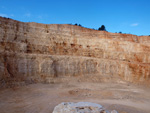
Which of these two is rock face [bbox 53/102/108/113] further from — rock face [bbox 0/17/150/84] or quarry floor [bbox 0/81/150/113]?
rock face [bbox 0/17/150/84]

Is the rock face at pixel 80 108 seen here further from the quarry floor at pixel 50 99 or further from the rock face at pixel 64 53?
the rock face at pixel 64 53

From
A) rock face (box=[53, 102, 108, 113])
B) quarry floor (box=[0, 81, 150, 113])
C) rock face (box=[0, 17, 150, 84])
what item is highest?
rock face (box=[0, 17, 150, 84])

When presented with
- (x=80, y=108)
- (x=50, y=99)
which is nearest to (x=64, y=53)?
(x=50, y=99)

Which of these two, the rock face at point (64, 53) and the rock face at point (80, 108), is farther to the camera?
the rock face at point (64, 53)

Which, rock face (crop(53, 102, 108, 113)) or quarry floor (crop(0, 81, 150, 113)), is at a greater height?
rock face (crop(53, 102, 108, 113))

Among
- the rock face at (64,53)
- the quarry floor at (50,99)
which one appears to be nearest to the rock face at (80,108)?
the quarry floor at (50,99)

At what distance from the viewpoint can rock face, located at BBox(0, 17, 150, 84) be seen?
1686cm

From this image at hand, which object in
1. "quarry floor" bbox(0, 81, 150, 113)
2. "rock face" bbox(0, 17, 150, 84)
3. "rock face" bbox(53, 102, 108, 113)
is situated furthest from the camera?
"rock face" bbox(0, 17, 150, 84)

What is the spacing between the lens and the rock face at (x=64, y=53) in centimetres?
1686

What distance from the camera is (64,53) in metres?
24.6

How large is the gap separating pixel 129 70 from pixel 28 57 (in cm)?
1633

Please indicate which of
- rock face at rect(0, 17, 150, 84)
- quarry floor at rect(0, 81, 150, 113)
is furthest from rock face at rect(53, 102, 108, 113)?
rock face at rect(0, 17, 150, 84)

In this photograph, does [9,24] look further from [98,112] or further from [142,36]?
[142,36]

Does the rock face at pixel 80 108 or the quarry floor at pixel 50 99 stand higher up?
the rock face at pixel 80 108
